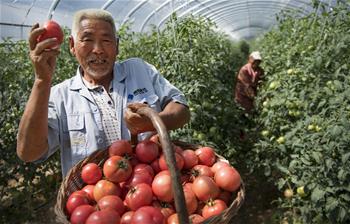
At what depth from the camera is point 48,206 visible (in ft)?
13.6

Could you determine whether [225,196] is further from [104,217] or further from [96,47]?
[96,47]

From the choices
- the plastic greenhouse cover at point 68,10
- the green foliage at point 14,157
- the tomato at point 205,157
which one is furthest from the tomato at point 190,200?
the plastic greenhouse cover at point 68,10

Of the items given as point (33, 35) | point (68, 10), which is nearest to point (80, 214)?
point (33, 35)

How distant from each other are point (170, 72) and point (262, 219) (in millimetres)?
1800

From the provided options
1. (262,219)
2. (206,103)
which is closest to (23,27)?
(206,103)

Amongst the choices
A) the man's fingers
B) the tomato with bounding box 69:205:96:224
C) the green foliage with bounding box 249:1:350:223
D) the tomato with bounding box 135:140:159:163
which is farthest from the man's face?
the green foliage with bounding box 249:1:350:223

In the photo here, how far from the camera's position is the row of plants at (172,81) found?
3.49 metres

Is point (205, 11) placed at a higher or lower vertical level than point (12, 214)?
higher

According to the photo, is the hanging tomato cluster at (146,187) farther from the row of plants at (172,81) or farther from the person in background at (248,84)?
the person in background at (248,84)

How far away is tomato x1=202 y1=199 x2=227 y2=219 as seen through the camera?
1.24 m

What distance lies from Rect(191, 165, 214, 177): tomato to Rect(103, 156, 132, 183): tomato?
0.89ft

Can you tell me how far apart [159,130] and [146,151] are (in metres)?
0.34

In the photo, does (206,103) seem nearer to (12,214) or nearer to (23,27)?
(12,214)

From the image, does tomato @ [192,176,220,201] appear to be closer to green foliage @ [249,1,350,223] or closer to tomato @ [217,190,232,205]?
tomato @ [217,190,232,205]
